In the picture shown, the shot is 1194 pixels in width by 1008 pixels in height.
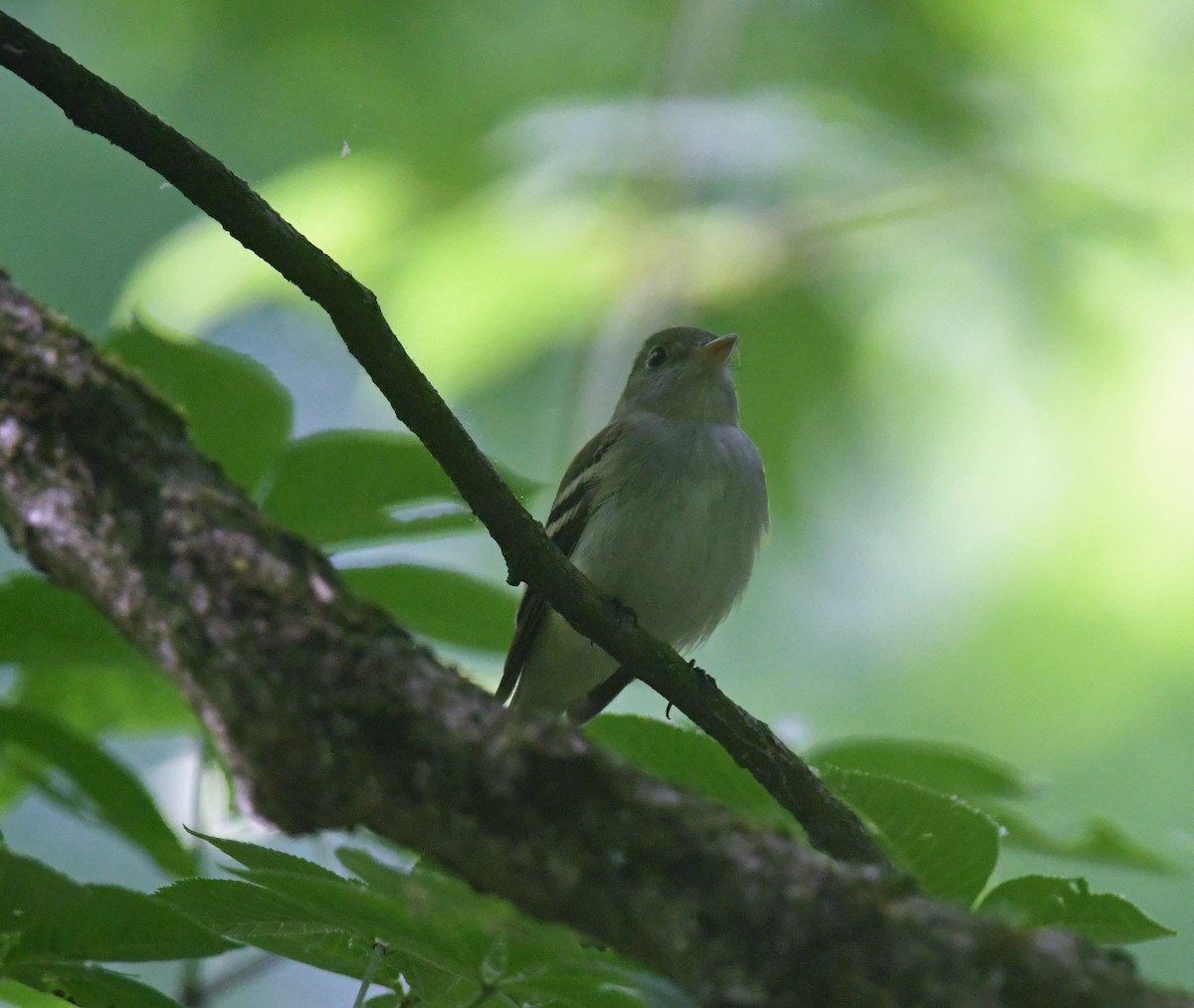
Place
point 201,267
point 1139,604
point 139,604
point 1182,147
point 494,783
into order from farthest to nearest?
point 1182,147 → point 1139,604 → point 201,267 → point 139,604 → point 494,783

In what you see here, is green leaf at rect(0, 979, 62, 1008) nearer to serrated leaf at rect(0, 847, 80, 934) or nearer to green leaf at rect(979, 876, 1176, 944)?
serrated leaf at rect(0, 847, 80, 934)

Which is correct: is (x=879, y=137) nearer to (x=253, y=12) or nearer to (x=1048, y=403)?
(x=1048, y=403)

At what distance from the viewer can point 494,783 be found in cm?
111

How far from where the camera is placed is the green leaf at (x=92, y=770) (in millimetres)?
2297

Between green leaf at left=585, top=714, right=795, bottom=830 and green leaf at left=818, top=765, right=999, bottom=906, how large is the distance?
0.31 meters

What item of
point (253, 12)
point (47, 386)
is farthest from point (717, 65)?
point (47, 386)

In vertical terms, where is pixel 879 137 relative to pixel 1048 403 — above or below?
above

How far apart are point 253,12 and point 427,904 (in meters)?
7.82

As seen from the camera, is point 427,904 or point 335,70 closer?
point 427,904

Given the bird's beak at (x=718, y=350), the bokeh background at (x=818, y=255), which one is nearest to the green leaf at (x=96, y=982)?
the bird's beak at (x=718, y=350)

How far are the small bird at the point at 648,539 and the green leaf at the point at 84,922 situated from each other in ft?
10.7

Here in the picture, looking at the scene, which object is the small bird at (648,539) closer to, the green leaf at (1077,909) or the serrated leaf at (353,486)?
the serrated leaf at (353,486)

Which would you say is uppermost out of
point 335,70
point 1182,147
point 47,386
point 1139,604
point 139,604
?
point 1182,147

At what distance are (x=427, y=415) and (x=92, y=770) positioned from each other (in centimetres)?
84
